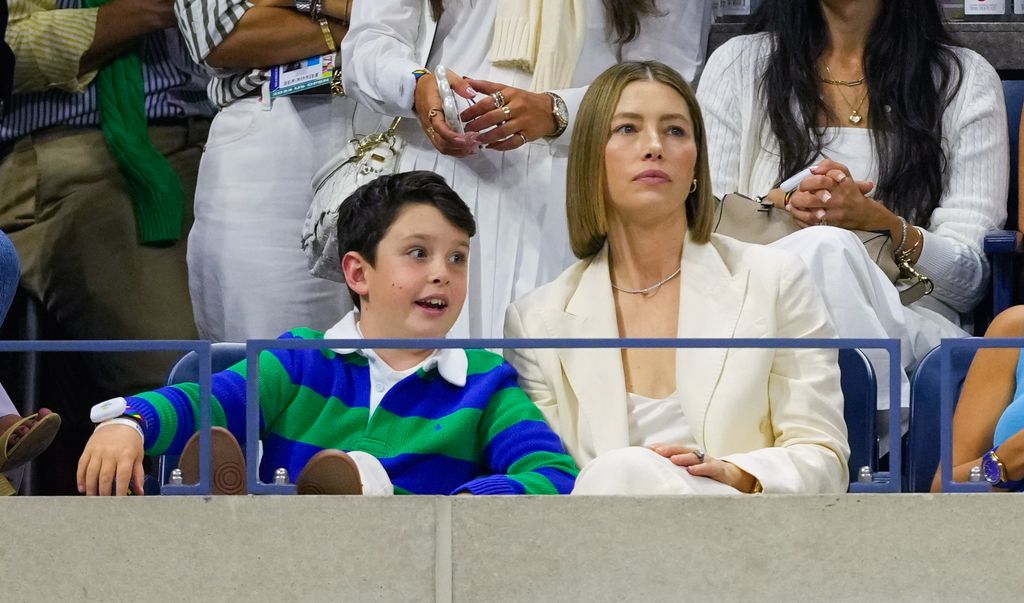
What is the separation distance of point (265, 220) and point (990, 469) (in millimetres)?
1890

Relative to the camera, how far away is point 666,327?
10.2ft

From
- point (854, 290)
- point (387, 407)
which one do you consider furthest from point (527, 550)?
point (854, 290)

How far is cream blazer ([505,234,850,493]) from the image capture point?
9.39ft

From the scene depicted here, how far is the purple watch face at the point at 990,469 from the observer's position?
2.74 meters

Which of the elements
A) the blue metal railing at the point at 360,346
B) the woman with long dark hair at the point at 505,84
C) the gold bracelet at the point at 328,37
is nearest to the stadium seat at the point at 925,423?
the blue metal railing at the point at 360,346

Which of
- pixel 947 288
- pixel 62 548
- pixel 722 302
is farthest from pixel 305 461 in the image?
pixel 947 288

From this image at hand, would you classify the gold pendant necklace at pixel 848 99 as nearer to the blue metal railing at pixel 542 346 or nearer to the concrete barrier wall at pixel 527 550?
the blue metal railing at pixel 542 346

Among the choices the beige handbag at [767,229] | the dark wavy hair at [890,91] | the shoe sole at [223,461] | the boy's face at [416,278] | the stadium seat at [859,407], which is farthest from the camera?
the dark wavy hair at [890,91]

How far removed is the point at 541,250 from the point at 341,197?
42 centimetres

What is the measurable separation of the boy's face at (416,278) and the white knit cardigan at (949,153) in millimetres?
924

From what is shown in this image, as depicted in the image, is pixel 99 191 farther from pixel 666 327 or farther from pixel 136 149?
pixel 666 327

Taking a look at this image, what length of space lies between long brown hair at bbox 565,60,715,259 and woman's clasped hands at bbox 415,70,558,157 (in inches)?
13.5

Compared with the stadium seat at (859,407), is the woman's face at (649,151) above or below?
above

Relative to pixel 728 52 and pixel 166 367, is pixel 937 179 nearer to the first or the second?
pixel 728 52
